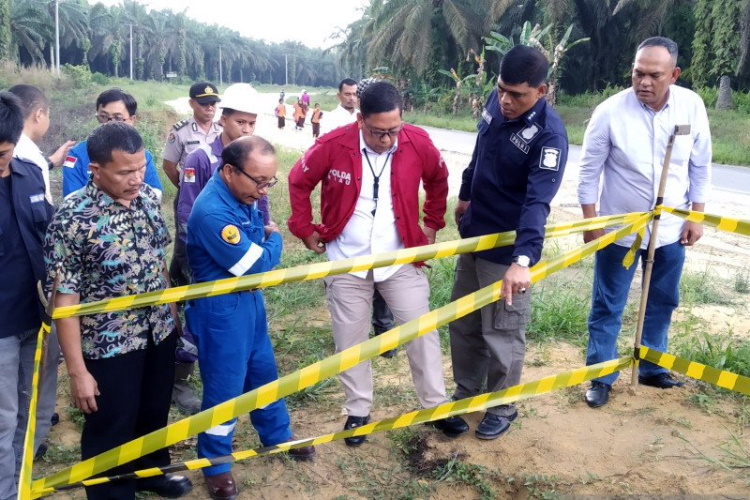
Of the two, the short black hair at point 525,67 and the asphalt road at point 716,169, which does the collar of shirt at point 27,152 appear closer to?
the short black hair at point 525,67

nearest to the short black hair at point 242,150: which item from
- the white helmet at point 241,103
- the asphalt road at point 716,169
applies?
the white helmet at point 241,103

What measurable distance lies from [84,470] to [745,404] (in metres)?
3.17

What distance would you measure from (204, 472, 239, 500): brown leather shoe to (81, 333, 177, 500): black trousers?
347 millimetres

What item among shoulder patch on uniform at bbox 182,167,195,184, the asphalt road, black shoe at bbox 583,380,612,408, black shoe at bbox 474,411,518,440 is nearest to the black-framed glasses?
shoulder patch on uniform at bbox 182,167,195,184

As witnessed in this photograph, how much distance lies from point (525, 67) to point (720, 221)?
1075 millimetres

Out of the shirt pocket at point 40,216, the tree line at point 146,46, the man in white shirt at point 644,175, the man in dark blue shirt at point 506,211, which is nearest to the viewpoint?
the shirt pocket at point 40,216

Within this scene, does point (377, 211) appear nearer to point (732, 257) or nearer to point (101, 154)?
point (101, 154)

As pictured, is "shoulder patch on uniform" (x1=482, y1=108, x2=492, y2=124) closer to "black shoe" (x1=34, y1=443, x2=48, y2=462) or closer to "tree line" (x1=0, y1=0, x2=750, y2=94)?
"black shoe" (x1=34, y1=443, x2=48, y2=462)

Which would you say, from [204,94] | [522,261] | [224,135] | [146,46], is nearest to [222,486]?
[522,261]

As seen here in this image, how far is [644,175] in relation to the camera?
3.36 meters

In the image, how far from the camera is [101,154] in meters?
2.32

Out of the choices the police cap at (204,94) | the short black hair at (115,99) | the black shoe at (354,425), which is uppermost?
the police cap at (204,94)

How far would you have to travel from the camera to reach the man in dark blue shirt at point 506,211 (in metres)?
2.85

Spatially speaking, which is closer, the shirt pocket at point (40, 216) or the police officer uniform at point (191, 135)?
the shirt pocket at point (40, 216)
